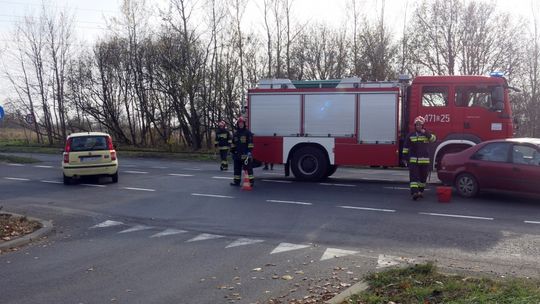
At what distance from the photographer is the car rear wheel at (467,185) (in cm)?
1273

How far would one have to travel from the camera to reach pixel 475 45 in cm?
3275

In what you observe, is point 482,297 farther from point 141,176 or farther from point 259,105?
point 141,176

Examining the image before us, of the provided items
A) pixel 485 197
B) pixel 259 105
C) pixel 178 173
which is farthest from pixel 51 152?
pixel 485 197

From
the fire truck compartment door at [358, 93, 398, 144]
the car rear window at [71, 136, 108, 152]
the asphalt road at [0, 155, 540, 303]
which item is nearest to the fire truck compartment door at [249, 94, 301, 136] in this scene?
the asphalt road at [0, 155, 540, 303]

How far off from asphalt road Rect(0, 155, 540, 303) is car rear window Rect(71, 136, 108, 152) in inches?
69.0

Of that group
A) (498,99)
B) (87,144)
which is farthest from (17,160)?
(498,99)

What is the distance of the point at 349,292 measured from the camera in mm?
5652

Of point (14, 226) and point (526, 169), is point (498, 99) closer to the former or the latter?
point (526, 169)

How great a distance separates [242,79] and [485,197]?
22508 mm

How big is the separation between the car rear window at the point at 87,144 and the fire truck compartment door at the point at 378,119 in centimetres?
752

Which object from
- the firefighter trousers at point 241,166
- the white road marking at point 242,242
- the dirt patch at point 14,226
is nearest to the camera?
the white road marking at point 242,242

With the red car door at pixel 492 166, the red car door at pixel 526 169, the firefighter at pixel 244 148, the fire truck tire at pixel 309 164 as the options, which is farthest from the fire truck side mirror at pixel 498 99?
the firefighter at pixel 244 148

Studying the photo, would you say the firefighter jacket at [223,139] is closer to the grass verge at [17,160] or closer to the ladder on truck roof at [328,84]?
the ladder on truck roof at [328,84]

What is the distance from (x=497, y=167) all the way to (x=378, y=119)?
3.80 metres
